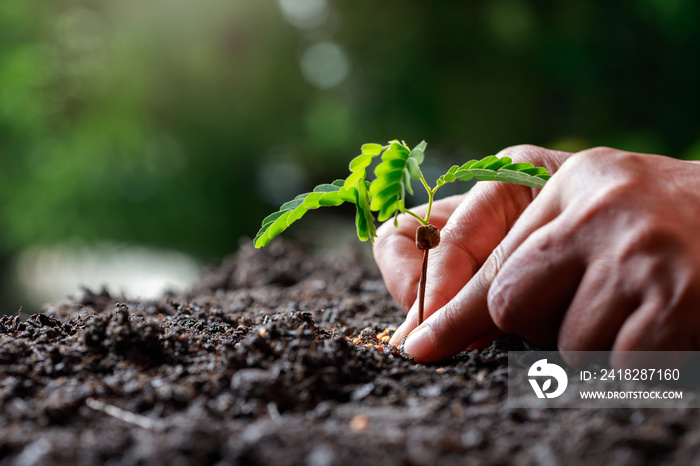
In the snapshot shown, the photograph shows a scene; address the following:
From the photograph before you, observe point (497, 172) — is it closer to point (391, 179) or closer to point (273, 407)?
point (391, 179)

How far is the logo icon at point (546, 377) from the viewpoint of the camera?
75cm

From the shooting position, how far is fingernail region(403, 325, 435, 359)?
913 millimetres

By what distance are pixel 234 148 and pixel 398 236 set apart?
3076 mm

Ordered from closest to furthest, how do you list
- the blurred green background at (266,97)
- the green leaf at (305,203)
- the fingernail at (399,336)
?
the green leaf at (305,203), the fingernail at (399,336), the blurred green background at (266,97)

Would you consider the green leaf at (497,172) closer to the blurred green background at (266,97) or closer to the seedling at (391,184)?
the seedling at (391,184)

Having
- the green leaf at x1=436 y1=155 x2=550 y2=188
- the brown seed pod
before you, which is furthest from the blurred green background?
the brown seed pod

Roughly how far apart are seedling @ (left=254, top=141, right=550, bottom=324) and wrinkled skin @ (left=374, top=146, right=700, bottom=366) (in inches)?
4.5

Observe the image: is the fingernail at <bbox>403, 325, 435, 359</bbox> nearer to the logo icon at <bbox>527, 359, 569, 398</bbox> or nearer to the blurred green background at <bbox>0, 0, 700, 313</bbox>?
the logo icon at <bbox>527, 359, 569, 398</bbox>

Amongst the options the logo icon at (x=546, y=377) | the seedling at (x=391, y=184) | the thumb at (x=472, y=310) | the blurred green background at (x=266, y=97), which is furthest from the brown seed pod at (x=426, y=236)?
the blurred green background at (x=266, y=97)

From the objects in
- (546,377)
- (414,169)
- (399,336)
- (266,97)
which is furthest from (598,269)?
(266,97)

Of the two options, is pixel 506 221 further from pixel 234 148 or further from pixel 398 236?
pixel 234 148

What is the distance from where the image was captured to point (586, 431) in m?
0.59

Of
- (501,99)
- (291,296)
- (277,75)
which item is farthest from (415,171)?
(277,75)

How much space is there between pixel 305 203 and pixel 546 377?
488 millimetres
